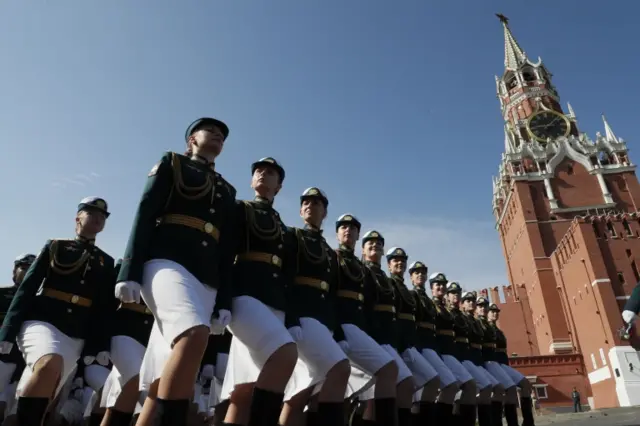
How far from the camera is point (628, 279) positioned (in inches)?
1182

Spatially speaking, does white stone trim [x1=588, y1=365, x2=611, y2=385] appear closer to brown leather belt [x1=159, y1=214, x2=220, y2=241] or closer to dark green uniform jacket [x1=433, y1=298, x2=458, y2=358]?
dark green uniform jacket [x1=433, y1=298, x2=458, y2=358]

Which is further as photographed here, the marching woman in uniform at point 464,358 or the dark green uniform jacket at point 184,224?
the marching woman in uniform at point 464,358

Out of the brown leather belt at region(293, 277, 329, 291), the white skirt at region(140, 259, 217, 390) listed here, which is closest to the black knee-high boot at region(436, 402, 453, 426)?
the brown leather belt at region(293, 277, 329, 291)

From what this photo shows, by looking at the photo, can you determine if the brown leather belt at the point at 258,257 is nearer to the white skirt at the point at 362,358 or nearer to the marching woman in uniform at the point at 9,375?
the white skirt at the point at 362,358

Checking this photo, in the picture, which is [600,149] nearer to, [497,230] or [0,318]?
[497,230]

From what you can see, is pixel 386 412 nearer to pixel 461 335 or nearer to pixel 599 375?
pixel 461 335

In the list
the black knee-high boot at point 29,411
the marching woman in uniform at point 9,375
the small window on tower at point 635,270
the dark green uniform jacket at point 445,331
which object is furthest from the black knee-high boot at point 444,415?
the small window on tower at point 635,270

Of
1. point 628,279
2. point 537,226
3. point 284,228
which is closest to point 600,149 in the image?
point 537,226

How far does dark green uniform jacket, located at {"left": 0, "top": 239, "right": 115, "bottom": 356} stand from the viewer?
4336 mm

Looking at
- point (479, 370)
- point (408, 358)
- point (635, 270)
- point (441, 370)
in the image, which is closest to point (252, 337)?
point (408, 358)

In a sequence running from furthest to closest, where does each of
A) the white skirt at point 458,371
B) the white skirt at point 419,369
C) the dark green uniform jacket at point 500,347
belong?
the dark green uniform jacket at point 500,347 → the white skirt at point 458,371 → the white skirt at point 419,369

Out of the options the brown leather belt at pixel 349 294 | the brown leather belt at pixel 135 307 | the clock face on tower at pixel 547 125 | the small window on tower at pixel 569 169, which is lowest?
the brown leather belt at pixel 135 307

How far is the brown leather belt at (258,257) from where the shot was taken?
12.5 feet

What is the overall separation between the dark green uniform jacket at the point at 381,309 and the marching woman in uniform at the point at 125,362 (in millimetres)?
2569
